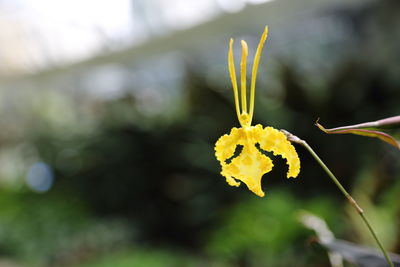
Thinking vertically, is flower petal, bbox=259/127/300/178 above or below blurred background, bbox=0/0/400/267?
above

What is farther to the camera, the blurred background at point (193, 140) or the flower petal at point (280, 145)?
the blurred background at point (193, 140)

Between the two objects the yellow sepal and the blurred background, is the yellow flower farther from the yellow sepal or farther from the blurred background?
the blurred background

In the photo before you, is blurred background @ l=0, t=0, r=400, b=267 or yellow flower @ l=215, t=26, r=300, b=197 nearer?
yellow flower @ l=215, t=26, r=300, b=197

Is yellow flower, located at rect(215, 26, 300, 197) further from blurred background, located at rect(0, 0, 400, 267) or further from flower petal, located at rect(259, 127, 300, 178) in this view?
blurred background, located at rect(0, 0, 400, 267)

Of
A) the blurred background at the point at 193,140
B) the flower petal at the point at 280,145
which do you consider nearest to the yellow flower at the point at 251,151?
the flower petal at the point at 280,145

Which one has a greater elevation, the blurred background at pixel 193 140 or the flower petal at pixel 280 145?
the flower petal at pixel 280 145

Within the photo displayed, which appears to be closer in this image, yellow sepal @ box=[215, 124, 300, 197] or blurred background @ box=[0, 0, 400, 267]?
yellow sepal @ box=[215, 124, 300, 197]

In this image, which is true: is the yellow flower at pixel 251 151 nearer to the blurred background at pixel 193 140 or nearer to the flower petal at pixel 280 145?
the flower petal at pixel 280 145

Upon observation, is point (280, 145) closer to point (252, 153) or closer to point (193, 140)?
point (252, 153)

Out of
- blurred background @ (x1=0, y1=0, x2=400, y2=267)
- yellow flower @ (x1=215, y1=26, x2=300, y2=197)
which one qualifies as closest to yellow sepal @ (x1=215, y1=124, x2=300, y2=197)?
yellow flower @ (x1=215, y1=26, x2=300, y2=197)

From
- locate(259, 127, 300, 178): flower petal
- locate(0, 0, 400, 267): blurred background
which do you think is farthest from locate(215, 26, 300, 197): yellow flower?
locate(0, 0, 400, 267): blurred background
